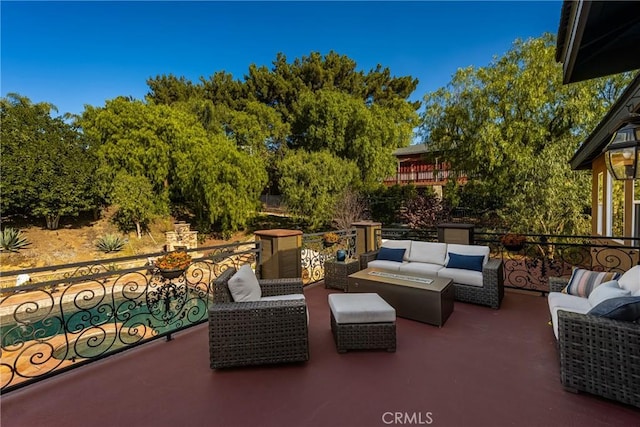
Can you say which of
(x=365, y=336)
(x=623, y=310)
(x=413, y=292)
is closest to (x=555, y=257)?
(x=413, y=292)

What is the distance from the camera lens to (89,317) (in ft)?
9.09

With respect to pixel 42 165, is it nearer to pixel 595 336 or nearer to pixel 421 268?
pixel 421 268

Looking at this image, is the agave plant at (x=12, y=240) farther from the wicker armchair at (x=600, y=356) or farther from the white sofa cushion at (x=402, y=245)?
the wicker armchair at (x=600, y=356)

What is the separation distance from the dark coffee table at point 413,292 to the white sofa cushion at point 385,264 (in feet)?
1.94

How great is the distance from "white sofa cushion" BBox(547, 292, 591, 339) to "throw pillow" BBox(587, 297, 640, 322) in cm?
57

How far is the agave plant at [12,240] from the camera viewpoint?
9.80m

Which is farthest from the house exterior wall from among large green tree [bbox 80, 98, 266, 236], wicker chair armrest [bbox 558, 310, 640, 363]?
large green tree [bbox 80, 98, 266, 236]

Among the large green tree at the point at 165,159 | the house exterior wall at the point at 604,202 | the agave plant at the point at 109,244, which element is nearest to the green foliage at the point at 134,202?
the large green tree at the point at 165,159

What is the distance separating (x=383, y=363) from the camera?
2688mm

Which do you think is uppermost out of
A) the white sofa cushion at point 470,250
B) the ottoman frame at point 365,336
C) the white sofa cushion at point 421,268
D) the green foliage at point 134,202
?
the green foliage at point 134,202

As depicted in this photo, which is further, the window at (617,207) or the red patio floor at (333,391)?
the window at (617,207)

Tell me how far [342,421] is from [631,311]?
7.19 ft

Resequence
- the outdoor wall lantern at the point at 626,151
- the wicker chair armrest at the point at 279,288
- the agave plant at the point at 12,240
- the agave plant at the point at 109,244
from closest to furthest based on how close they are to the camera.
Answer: the outdoor wall lantern at the point at 626,151 → the wicker chair armrest at the point at 279,288 → the agave plant at the point at 12,240 → the agave plant at the point at 109,244

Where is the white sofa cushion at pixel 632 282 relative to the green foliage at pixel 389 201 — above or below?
below
